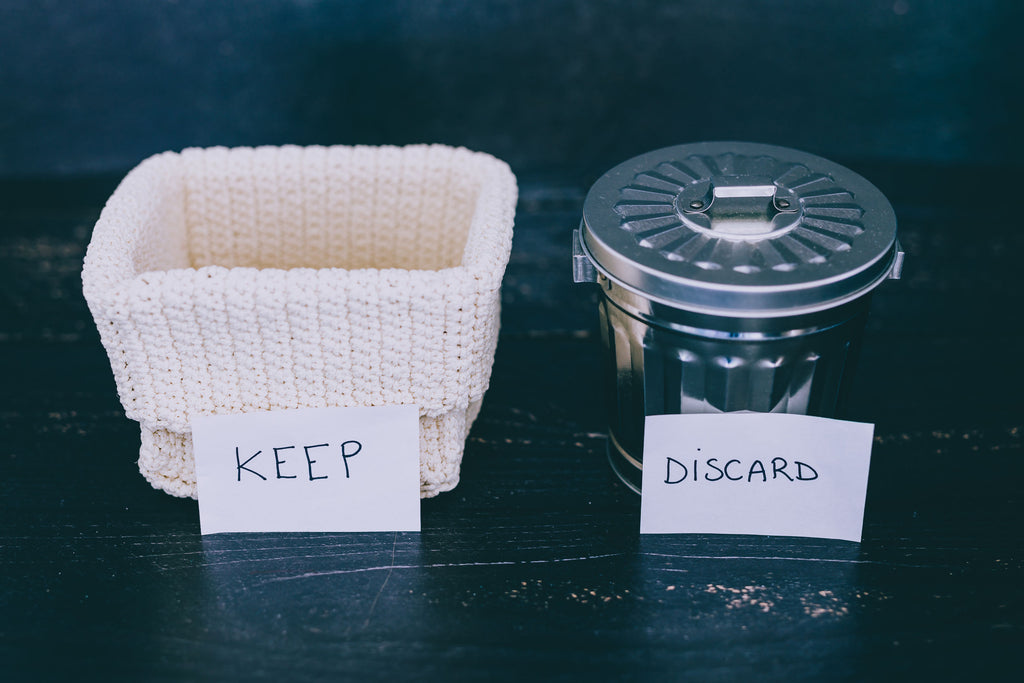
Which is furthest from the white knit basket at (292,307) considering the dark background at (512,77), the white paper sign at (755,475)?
the dark background at (512,77)

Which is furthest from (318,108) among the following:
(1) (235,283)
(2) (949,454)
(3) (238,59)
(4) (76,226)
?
(2) (949,454)

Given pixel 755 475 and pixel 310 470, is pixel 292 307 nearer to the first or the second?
pixel 310 470

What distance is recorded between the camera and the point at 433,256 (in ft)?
2.04

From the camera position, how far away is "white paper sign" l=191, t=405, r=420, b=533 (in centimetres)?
49

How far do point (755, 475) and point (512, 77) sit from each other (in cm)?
58

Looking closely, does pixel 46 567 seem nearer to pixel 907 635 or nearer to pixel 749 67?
pixel 907 635

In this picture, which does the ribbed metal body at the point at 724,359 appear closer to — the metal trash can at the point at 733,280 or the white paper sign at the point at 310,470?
the metal trash can at the point at 733,280

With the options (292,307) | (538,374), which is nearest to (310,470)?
(292,307)

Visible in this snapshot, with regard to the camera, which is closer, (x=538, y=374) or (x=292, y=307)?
(x=292, y=307)

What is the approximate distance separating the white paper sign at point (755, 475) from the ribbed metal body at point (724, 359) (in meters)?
0.01

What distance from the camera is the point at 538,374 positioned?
656 millimetres

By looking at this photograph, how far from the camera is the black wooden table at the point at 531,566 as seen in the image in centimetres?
45

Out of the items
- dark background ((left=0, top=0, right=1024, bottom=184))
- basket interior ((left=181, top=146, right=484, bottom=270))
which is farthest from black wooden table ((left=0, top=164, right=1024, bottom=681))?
dark background ((left=0, top=0, right=1024, bottom=184))

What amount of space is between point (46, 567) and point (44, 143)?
0.60 m
